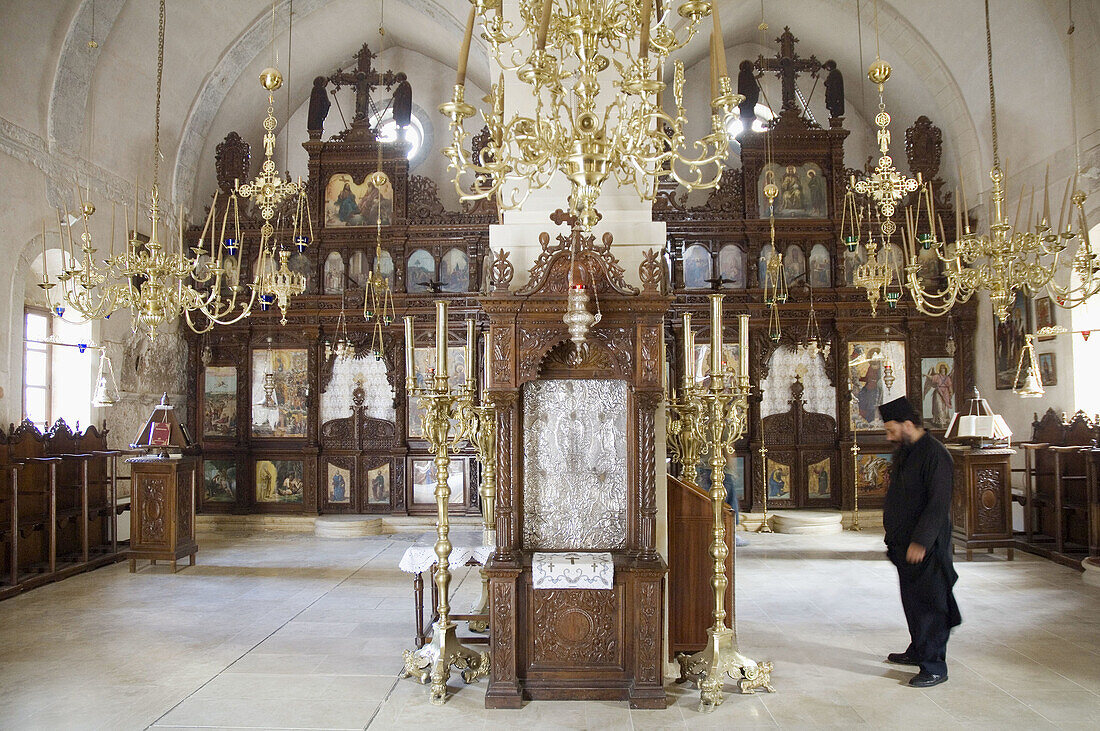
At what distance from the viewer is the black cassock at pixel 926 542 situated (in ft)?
16.1

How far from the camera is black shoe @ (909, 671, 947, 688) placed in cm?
482

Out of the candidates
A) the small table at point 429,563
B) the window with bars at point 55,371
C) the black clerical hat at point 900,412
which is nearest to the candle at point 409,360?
the small table at point 429,563

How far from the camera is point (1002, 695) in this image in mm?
4699

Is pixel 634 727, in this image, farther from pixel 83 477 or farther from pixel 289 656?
pixel 83 477

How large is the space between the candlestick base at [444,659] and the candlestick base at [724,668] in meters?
1.33

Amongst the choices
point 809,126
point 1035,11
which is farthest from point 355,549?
point 1035,11

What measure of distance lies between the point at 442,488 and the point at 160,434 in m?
5.38

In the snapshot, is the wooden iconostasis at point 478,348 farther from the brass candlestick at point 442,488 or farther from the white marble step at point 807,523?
the brass candlestick at point 442,488

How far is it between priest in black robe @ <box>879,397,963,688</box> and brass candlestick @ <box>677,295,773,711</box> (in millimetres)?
1080

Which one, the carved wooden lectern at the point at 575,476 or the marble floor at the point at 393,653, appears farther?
the carved wooden lectern at the point at 575,476

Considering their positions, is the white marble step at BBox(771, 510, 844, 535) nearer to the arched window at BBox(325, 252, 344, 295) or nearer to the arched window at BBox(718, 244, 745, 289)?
the arched window at BBox(718, 244, 745, 289)

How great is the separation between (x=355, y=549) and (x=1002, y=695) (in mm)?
7742

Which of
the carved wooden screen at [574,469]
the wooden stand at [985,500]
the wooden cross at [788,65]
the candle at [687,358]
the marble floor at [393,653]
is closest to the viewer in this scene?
the marble floor at [393,653]

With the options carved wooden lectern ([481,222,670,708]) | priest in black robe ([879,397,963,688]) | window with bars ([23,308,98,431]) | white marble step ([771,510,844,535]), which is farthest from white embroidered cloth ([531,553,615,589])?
white marble step ([771,510,844,535])
